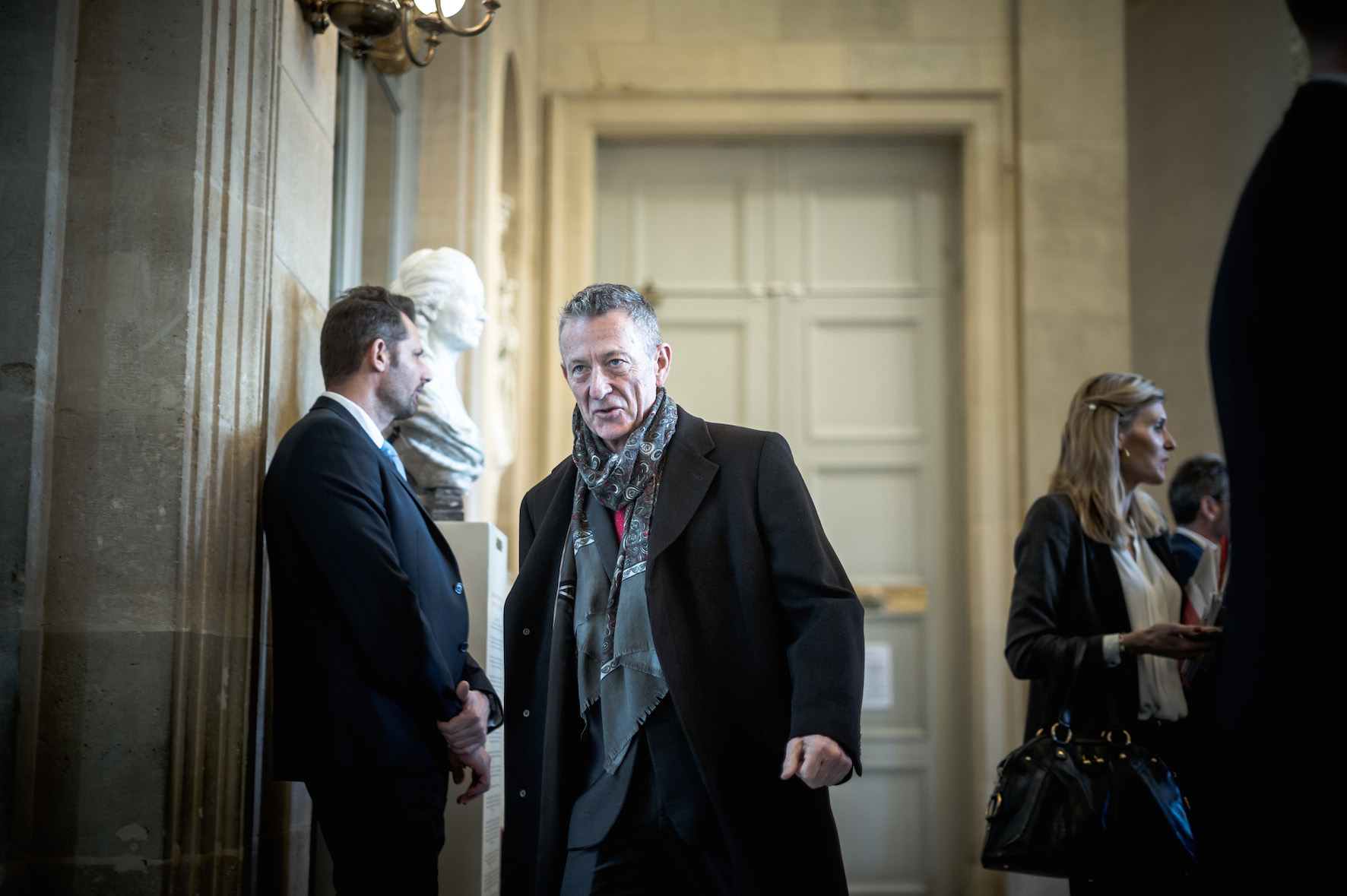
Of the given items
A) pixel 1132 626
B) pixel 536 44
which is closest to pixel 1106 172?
pixel 536 44

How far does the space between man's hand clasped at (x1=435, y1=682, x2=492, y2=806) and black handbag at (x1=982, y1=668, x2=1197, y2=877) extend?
4.19 feet

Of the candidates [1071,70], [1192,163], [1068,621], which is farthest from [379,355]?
[1192,163]

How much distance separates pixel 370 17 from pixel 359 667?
6.01 feet

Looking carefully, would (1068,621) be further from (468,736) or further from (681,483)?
(468,736)

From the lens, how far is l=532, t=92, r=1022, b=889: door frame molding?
23.0 ft

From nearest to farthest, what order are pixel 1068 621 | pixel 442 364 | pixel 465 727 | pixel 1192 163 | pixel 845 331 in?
pixel 465 727
pixel 1068 621
pixel 442 364
pixel 845 331
pixel 1192 163

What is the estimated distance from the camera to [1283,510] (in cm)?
136

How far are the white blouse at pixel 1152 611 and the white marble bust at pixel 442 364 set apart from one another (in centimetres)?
197

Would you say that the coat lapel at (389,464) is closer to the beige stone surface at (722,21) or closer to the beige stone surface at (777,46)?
the beige stone surface at (777,46)

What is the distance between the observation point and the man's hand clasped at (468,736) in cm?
299

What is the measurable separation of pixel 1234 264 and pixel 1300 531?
311 mm

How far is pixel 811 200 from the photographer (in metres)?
7.70

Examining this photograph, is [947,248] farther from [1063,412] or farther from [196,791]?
[196,791]

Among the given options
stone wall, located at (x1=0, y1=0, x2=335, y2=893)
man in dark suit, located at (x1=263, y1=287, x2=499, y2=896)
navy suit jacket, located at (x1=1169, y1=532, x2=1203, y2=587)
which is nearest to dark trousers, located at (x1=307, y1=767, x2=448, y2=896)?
man in dark suit, located at (x1=263, y1=287, x2=499, y2=896)
